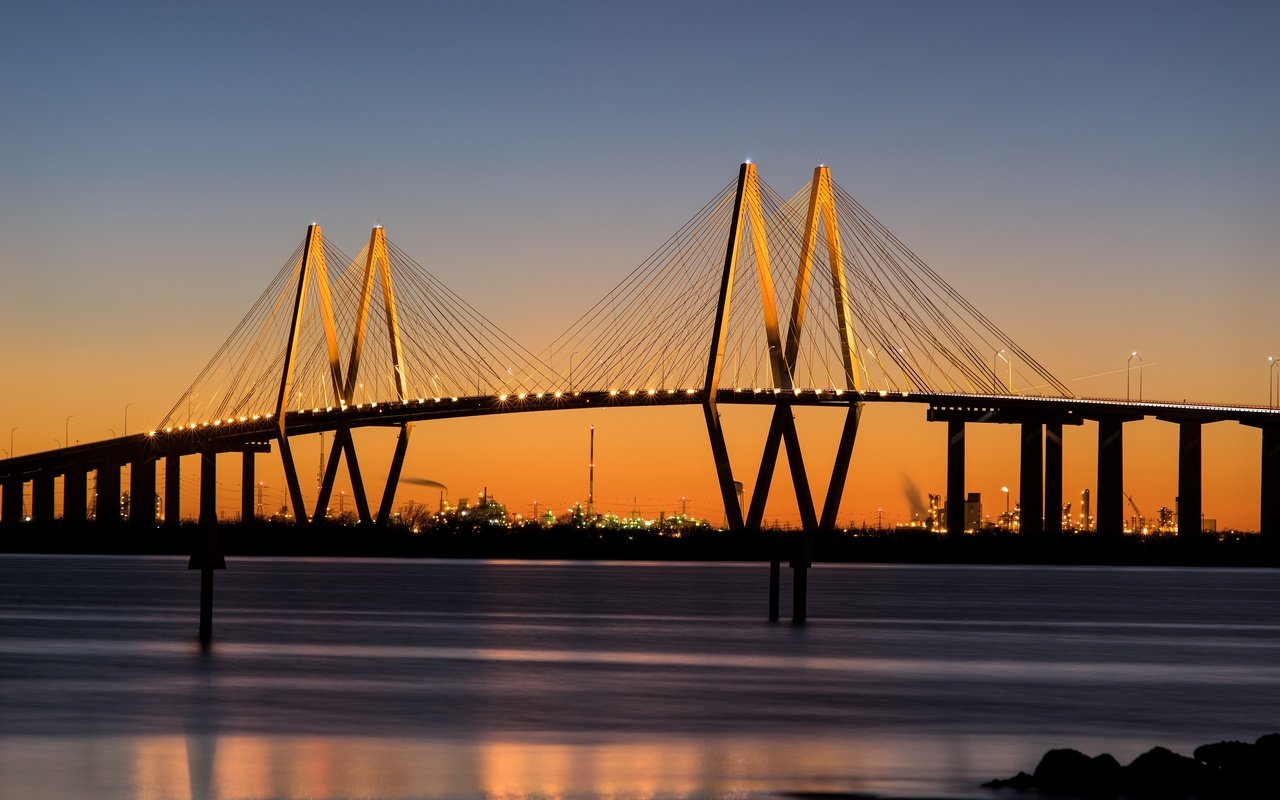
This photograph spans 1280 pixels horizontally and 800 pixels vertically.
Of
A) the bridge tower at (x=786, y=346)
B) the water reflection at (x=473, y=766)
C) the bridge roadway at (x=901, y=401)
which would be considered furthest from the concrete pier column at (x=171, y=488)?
the water reflection at (x=473, y=766)

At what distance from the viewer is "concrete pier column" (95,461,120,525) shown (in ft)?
370

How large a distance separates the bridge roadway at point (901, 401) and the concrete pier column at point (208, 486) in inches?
3.2

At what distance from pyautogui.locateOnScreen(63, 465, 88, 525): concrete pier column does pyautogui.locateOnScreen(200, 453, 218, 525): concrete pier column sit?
10.8m

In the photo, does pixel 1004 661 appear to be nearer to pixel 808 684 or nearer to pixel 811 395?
pixel 808 684

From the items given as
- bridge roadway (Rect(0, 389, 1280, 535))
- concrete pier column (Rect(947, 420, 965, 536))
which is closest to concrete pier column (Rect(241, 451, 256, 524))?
bridge roadway (Rect(0, 389, 1280, 535))

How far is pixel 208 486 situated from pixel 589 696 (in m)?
86.8

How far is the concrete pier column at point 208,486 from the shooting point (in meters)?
107

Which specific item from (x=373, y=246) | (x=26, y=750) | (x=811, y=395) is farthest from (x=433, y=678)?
(x=373, y=246)

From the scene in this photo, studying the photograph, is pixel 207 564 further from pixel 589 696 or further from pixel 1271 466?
pixel 1271 466

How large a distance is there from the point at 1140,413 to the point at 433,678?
2699 inches

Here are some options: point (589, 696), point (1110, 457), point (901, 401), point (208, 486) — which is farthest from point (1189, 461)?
point (589, 696)

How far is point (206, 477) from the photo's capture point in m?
109

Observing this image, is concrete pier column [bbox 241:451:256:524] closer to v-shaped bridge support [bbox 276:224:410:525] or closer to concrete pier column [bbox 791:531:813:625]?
v-shaped bridge support [bbox 276:224:410:525]

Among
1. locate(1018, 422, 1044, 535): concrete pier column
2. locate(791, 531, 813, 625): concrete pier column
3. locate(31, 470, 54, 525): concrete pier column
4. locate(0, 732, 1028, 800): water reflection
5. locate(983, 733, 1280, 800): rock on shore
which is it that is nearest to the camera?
locate(983, 733, 1280, 800): rock on shore
